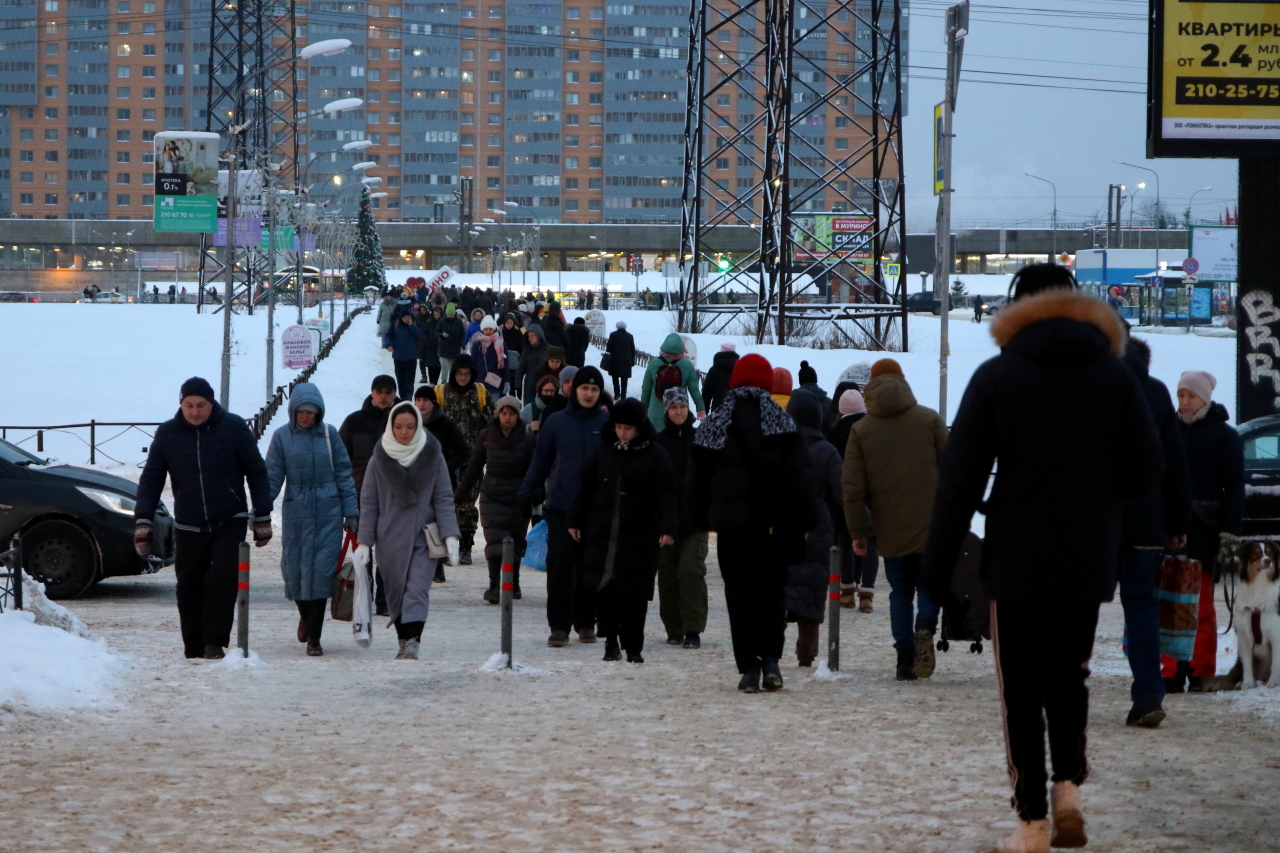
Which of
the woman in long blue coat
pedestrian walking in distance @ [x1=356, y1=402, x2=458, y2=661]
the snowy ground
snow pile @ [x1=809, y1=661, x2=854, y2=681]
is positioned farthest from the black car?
snow pile @ [x1=809, y1=661, x2=854, y2=681]

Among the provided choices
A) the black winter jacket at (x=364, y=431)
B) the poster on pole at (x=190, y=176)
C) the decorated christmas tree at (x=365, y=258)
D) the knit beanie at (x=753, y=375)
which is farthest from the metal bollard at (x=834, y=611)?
the decorated christmas tree at (x=365, y=258)

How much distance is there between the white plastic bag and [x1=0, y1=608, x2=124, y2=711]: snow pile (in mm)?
1545

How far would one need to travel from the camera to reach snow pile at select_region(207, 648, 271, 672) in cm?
861

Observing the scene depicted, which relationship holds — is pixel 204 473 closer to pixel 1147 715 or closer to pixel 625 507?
pixel 625 507

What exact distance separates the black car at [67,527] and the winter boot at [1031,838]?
347 inches

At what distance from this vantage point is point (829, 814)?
17.6ft

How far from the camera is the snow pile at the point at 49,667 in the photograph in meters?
7.14

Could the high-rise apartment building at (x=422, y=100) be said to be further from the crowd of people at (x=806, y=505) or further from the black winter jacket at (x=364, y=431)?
the crowd of people at (x=806, y=505)

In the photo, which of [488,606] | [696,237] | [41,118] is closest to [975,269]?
[41,118]

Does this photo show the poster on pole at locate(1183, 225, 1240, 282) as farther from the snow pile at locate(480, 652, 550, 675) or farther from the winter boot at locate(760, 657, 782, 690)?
the winter boot at locate(760, 657, 782, 690)

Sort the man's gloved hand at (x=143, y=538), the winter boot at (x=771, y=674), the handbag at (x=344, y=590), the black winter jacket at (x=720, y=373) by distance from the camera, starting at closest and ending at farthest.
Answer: the winter boot at (x=771, y=674) → the man's gloved hand at (x=143, y=538) → the handbag at (x=344, y=590) → the black winter jacket at (x=720, y=373)

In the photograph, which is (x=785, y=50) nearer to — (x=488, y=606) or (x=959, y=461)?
(x=488, y=606)

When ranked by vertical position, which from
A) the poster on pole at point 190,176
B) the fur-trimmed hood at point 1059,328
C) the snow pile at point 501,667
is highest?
the poster on pole at point 190,176

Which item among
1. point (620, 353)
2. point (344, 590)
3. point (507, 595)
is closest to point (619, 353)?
point (620, 353)
